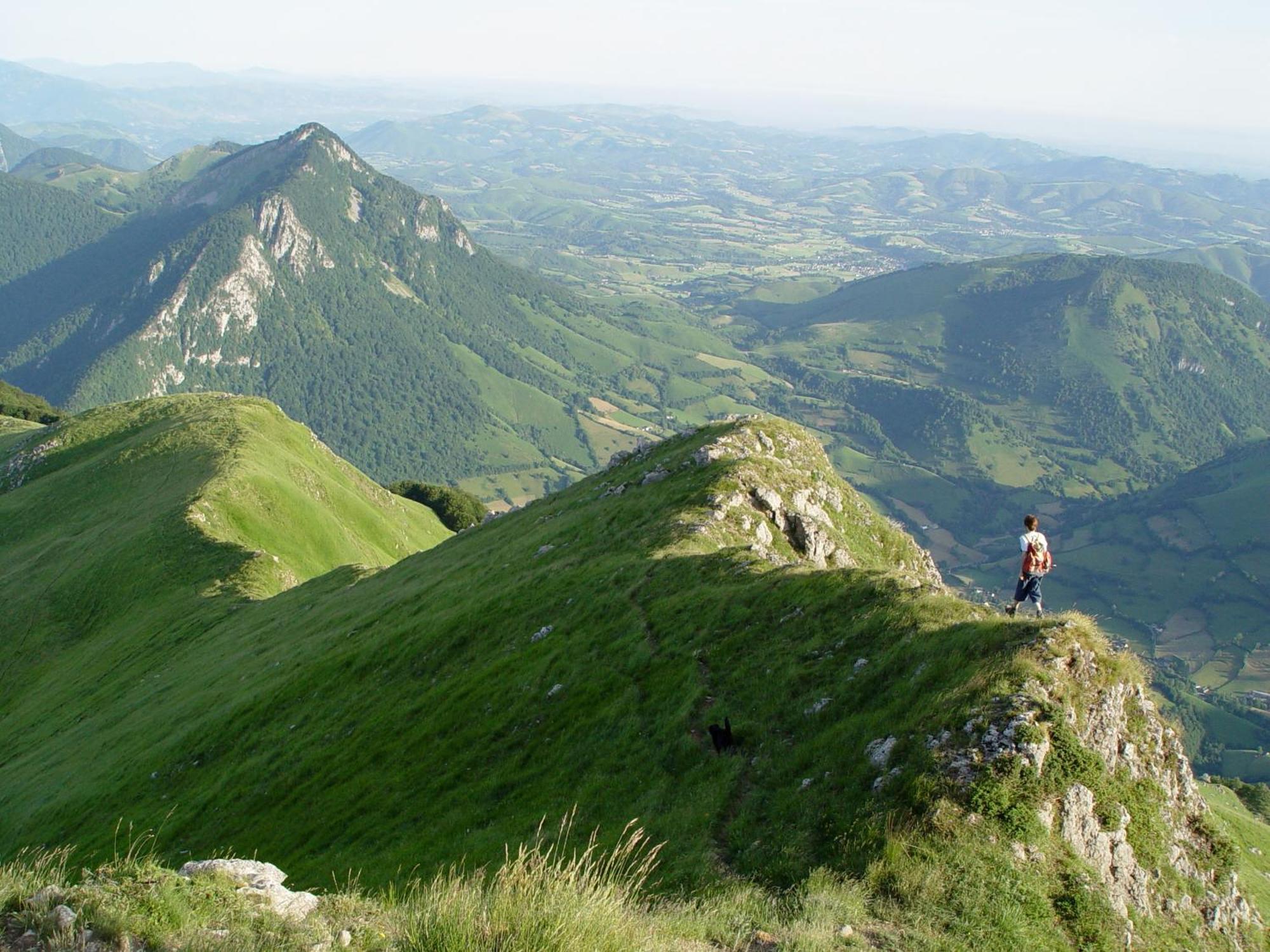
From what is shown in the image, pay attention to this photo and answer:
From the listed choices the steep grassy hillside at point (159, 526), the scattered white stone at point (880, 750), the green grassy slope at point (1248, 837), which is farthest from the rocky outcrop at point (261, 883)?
the steep grassy hillside at point (159, 526)

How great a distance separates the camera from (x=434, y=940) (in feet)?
34.4

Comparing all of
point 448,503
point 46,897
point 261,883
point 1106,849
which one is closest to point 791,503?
point 1106,849

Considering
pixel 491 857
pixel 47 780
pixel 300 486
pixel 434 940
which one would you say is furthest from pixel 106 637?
pixel 434 940

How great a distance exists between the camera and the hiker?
26.7 meters

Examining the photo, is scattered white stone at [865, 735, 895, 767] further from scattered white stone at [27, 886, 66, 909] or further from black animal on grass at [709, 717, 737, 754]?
scattered white stone at [27, 886, 66, 909]

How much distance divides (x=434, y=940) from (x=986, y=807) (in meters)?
14.0

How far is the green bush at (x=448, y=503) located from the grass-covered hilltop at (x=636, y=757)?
93582 mm

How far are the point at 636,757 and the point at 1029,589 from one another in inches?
614

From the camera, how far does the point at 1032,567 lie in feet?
87.6

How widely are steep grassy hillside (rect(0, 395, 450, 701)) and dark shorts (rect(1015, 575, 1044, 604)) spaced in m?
77.4

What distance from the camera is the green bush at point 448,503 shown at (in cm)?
17412

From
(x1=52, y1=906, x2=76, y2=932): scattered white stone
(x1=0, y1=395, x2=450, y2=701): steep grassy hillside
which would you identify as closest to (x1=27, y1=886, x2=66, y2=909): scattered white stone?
(x1=52, y1=906, x2=76, y2=932): scattered white stone

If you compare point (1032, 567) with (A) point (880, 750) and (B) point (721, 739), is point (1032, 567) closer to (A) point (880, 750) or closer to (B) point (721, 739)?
(A) point (880, 750)

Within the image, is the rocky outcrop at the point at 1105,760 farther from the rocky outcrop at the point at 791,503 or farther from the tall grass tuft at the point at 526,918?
the rocky outcrop at the point at 791,503
